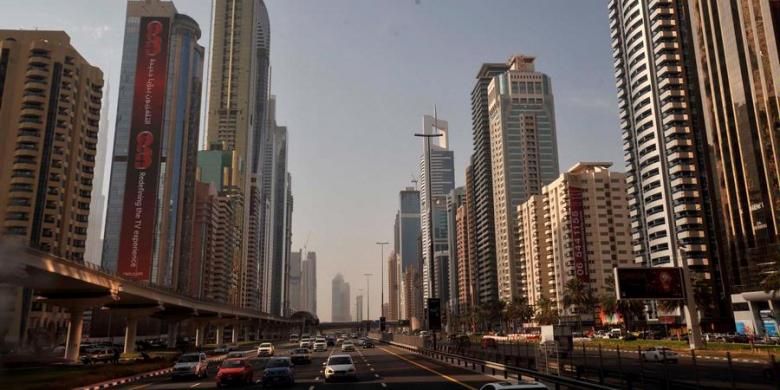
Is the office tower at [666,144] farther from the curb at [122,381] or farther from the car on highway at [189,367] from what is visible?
the curb at [122,381]

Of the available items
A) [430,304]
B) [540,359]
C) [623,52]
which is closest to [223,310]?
[430,304]

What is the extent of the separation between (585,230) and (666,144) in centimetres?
4499

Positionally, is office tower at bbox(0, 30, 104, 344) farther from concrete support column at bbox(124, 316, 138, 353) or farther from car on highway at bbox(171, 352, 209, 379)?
car on highway at bbox(171, 352, 209, 379)

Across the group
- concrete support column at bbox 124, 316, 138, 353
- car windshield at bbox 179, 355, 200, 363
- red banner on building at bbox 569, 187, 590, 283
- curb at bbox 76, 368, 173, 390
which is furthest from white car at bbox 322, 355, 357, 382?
red banner on building at bbox 569, 187, 590, 283

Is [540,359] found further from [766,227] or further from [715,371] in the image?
[766,227]

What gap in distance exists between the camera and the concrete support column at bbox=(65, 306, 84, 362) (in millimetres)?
62375

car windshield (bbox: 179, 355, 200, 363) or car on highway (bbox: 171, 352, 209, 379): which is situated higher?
car windshield (bbox: 179, 355, 200, 363)

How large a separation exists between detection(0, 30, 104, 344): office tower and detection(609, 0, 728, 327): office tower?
120 m

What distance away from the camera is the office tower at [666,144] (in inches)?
4766

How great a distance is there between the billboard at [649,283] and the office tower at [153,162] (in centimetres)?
13548

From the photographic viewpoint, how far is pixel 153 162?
163500mm

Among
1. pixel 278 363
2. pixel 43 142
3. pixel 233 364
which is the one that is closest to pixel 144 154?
pixel 43 142

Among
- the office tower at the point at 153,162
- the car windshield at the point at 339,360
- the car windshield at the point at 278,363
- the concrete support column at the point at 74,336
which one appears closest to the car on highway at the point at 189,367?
the car windshield at the point at 278,363

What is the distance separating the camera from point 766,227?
10100 centimetres
